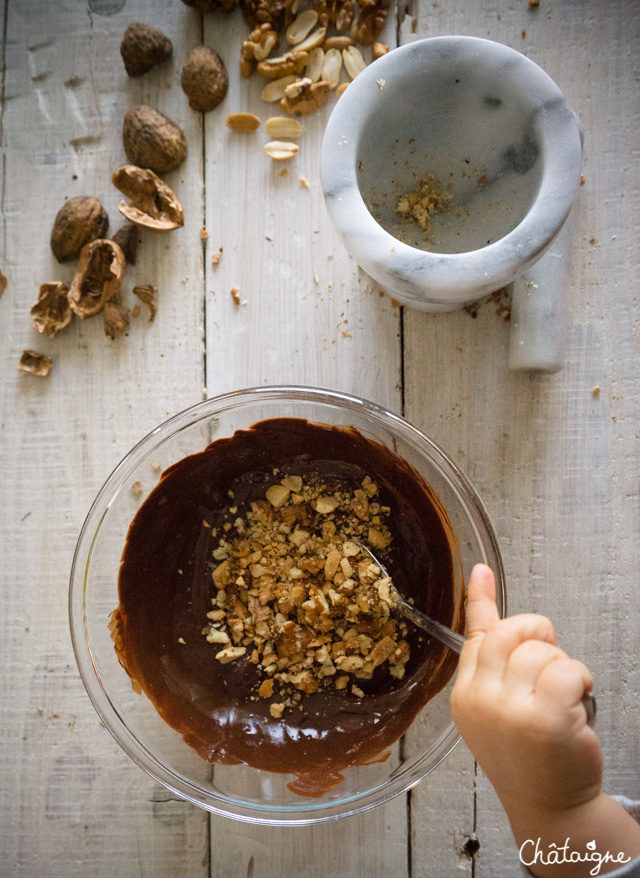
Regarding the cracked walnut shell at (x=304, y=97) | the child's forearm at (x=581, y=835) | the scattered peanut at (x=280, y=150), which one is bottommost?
the child's forearm at (x=581, y=835)

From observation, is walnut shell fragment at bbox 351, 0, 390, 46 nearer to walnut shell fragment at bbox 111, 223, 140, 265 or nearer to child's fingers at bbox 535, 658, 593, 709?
walnut shell fragment at bbox 111, 223, 140, 265

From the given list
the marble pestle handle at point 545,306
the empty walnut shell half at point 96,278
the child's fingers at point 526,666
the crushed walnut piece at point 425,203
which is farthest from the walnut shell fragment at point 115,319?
the child's fingers at point 526,666

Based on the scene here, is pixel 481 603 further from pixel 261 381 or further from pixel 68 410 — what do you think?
pixel 68 410

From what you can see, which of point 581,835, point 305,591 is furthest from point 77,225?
point 581,835

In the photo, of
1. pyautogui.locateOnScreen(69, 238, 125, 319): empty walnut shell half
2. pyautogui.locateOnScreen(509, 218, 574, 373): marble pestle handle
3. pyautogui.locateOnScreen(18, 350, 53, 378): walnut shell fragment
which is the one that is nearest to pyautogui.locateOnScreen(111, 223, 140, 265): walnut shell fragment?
pyautogui.locateOnScreen(69, 238, 125, 319): empty walnut shell half

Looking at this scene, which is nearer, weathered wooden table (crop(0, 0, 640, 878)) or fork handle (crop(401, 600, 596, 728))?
fork handle (crop(401, 600, 596, 728))

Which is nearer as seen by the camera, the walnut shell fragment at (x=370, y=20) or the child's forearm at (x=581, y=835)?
the child's forearm at (x=581, y=835)

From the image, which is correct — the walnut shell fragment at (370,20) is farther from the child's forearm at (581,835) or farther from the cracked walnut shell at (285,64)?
the child's forearm at (581,835)
